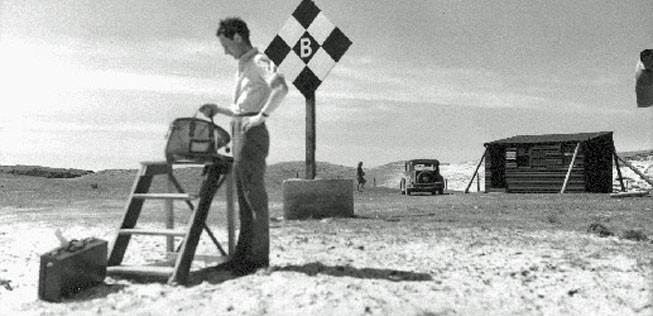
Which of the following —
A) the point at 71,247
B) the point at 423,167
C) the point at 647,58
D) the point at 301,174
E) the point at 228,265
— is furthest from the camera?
the point at 301,174

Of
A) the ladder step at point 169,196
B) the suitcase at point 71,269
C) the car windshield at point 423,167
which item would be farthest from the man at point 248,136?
the car windshield at point 423,167

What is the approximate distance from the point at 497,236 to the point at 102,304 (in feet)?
15.7

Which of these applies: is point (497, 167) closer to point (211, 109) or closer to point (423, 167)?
point (423, 167)

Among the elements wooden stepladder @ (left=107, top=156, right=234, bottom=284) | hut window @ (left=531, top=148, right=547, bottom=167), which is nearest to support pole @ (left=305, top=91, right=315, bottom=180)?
wooden stepladder @ (left=107, top=156, right=234, bottom=284)

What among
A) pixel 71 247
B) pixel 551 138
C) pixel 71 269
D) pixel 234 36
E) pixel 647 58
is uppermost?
pixel 551 138

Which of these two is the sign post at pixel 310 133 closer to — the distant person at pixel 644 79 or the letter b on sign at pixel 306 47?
the letter b on sign at pixel 306 47

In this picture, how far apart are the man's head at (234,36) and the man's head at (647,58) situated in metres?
3.14

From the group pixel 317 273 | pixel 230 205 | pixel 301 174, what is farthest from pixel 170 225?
pixel 301 174

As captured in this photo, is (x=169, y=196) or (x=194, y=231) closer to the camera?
(x=194, y=231)

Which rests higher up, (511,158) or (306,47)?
(306,47)

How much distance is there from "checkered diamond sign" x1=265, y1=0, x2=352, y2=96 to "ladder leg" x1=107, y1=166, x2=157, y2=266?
431 cm

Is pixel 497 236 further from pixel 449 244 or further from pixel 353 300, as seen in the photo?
pixel 353 300

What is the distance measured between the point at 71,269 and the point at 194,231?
2.99ft

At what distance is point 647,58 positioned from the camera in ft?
8.71
